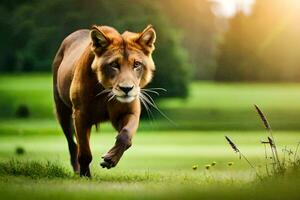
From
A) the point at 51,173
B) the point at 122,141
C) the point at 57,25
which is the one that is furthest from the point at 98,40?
the point at 57,25

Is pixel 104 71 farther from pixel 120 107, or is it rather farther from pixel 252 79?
pixel 252 79

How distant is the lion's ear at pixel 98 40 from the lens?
6.54m

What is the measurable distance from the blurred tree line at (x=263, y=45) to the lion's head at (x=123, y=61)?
1883 centimetres

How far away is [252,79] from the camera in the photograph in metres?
28.2

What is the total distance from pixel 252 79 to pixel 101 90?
2184cm

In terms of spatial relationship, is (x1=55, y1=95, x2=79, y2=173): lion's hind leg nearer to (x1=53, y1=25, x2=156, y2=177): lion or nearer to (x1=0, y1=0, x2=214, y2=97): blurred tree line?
(x1=53, y1=25, x2=156, y2=177): lion

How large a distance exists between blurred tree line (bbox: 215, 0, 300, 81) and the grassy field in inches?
41.8

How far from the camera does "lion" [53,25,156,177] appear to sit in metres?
6.28

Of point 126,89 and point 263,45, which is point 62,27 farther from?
point 126,89

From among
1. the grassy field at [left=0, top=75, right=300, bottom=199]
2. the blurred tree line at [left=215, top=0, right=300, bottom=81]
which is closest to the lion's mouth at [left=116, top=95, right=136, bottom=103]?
the grassy field at [left=0, top=75, right=300, bottom=199]

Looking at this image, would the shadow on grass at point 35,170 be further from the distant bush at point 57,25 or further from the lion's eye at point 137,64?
the distant bush at point 57,25

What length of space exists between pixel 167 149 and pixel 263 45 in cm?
1692

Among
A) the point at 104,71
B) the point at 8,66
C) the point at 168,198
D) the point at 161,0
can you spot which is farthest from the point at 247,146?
the point at 161,0

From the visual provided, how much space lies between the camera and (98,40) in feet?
21.5
